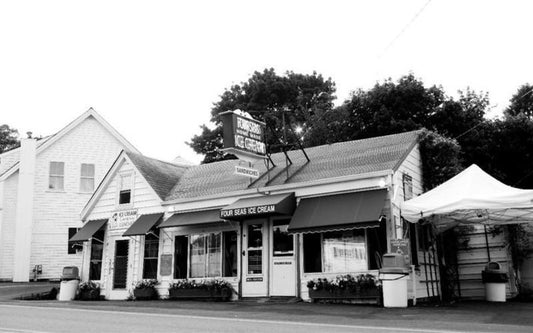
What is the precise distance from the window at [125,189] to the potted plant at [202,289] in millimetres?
4478

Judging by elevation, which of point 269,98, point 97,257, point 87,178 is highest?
point 269,98

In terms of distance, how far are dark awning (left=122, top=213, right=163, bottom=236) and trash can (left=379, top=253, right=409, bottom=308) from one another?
890 centimetres

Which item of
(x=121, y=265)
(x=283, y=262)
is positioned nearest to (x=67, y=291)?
(x=121, y=265)

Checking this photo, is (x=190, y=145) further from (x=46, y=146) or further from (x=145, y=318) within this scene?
(x=145, y=318)

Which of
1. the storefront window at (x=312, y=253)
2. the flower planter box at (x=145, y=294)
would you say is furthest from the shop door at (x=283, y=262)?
the flower planter box at (x=145, y=294)

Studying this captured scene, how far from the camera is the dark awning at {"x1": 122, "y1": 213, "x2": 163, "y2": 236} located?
1942 cm

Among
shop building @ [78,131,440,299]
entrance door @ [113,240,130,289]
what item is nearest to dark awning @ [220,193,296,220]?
shop building @ [78,131,440,299]

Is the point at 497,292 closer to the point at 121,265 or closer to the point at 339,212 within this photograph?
the point at 339,212

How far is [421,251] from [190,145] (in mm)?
29439

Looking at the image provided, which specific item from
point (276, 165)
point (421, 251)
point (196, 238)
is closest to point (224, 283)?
point (196, 238)

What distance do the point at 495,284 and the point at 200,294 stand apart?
941cm

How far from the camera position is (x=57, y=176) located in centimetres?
3005

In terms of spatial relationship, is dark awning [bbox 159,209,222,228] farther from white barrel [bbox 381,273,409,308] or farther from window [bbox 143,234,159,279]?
white barrel [bbox 381,273,409,308]

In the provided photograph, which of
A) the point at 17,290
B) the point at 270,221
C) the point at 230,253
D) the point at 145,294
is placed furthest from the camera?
the point at 17,290
